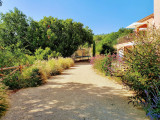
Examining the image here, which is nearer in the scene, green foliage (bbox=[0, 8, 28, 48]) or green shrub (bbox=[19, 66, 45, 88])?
green shrub (bbox=[19, 66, 45, 88])

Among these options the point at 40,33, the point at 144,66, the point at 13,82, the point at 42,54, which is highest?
the point at 40,33

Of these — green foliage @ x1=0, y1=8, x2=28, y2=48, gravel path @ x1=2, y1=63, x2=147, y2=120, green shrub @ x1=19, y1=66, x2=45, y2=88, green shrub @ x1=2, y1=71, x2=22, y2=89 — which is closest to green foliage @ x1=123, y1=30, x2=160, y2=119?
gravel path @ x1=2, y1=63, x2=147, y2=120

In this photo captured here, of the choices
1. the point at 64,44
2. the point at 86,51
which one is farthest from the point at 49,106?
the point at 86,51

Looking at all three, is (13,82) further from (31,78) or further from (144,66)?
(144,66)

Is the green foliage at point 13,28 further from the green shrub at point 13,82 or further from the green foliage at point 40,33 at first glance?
the green shrub at point 13,82

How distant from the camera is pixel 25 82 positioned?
5441 millimetres

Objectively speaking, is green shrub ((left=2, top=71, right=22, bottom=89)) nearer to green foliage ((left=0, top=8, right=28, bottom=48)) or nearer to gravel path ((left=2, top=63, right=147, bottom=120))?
gravel path ((left=2, top=63, right=147, bottom=120))

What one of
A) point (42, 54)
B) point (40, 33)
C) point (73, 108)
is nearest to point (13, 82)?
point (73, 108)

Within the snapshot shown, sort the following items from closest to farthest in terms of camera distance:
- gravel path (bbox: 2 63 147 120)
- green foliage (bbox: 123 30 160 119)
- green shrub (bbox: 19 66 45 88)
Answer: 1. gravel path (bbox: 2 63 147 120)
2. green foliage (bbox: 123 30 160 119)
3. green shrub (bbox: 19 66 45 88)

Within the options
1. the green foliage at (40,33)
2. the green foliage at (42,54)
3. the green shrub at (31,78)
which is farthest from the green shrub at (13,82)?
the green foliage at (40,33)

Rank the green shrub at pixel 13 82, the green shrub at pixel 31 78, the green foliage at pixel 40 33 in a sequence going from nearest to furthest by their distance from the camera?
the green shrub at pixel 13 82 < the green shrub at pixel 31 78 < the green foliage at pixel 40 33

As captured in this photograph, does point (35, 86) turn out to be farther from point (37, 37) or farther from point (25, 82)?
point (37, 37)

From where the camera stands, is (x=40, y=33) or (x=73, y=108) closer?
(x=73, y=108)

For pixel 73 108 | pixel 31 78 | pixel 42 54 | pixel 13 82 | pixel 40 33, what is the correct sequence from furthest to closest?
pixel 40 33
pixel 42 54
pixel 31 78
pixel 13 82
pixel 73 108
